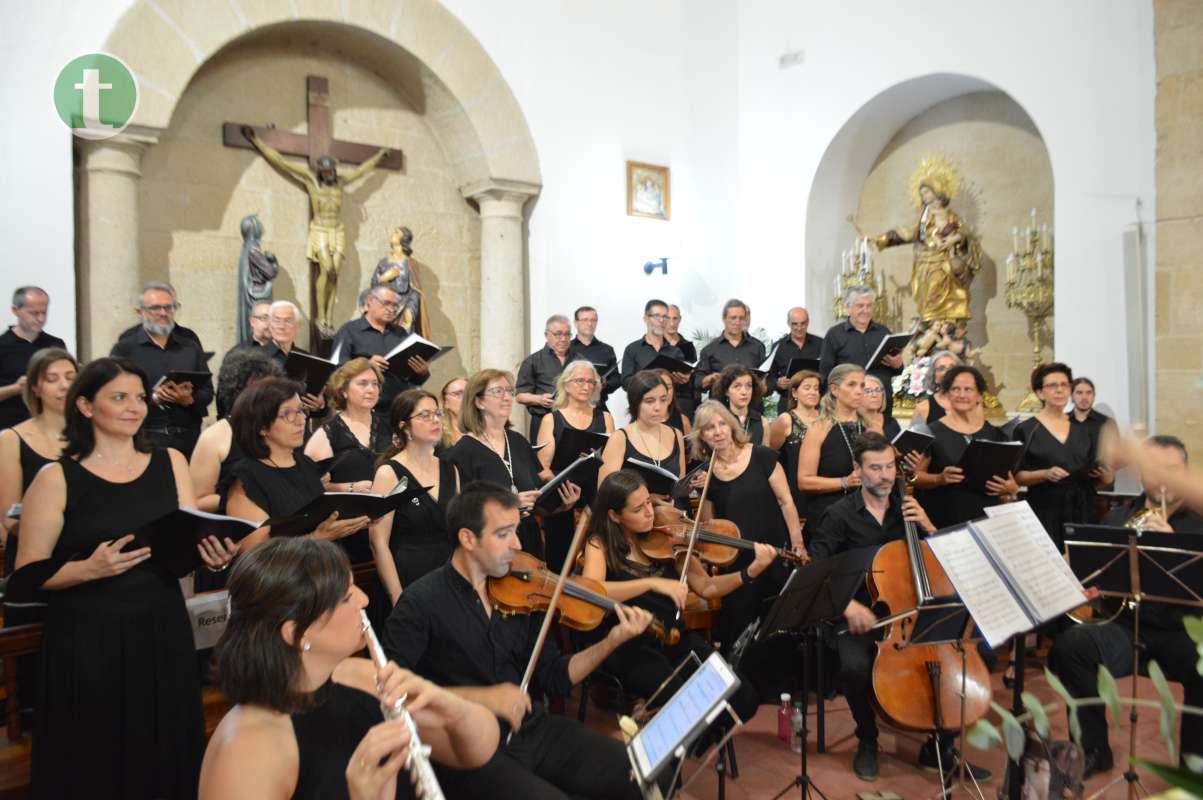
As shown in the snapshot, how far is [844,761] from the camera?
3965mm

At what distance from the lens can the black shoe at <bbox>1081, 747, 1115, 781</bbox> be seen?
3.78 m

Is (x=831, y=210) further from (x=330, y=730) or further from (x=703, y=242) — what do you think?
(x=330, y=730)

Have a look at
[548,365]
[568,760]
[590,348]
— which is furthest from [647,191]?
[568,760]

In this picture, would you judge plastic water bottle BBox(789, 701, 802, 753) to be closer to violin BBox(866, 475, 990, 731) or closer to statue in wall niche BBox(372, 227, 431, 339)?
violin BBox(866, 475, 990, 731)

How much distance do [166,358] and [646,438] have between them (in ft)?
9.14

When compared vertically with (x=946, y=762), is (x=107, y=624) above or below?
above

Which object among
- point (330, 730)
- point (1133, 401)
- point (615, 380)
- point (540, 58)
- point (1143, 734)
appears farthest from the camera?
point (540, 58)

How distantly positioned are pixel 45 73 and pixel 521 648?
5.61m

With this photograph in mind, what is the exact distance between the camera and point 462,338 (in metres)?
9.15

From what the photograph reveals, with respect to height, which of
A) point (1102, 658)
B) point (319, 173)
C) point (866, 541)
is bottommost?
point (1102, 658)

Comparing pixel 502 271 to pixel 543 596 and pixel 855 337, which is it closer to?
pixel 855 337

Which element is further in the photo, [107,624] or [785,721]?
[785,721]

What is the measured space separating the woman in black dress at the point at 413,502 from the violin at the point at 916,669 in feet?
5.77

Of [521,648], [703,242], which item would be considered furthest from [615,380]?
[521,648]
